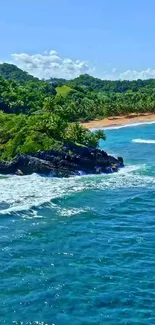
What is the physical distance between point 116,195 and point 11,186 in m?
13.2

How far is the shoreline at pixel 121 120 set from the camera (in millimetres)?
134250

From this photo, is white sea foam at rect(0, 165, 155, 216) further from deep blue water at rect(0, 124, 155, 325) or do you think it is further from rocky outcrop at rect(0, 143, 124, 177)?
rocky outcrop at rect(0, 143, 124, 177)

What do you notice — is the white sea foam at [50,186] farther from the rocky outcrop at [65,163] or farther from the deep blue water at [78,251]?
the rocky outcrop at [65,163]

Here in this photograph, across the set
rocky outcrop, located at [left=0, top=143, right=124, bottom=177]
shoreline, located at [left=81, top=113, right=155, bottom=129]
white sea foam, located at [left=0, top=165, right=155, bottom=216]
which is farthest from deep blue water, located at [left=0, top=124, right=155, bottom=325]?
shoreline, located at [left=81, top=113, right=155, bottom=129]

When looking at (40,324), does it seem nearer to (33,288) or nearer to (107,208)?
(33,288)

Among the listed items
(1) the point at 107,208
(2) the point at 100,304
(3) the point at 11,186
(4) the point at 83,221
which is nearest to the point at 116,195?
(1) the point at 107,208

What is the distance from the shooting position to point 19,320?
24859 millimetres

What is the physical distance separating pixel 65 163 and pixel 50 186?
874 cm

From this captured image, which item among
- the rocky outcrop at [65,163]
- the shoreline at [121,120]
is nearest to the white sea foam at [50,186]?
the rocky outcrop at [65,163]

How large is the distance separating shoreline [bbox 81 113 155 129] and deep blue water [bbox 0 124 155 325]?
77.3m

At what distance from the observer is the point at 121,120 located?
143 m

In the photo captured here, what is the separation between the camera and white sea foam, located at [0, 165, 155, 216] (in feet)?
153

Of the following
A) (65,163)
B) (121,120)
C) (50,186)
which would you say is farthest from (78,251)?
(121,120)

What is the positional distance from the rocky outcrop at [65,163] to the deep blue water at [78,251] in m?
4.52
